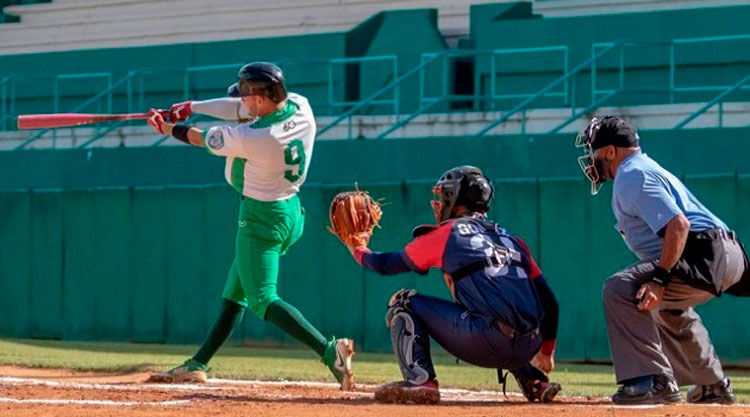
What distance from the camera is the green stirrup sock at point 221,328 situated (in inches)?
372

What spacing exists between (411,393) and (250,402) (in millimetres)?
832

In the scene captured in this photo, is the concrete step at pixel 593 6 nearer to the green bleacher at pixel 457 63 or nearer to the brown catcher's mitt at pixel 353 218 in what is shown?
the green bleacher at pixel 457 63

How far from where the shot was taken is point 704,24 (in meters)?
17.3

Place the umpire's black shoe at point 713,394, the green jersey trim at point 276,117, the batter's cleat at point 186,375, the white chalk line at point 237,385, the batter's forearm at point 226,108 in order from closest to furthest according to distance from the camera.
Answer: the umpire's black shoe at point 713,394 → the white chalk line at point 237,385 → the green jersey trim at point 276,117 → the batter's cleat at point 186,375 → the batter's forearm at point 226,108

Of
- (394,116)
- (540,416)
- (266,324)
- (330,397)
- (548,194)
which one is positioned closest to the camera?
(540,416)

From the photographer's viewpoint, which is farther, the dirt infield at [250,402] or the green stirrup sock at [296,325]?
the green stirrup sock at [296,325]

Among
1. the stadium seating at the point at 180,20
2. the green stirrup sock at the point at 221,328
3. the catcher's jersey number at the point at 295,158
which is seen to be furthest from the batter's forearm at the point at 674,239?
the stadium seating at the point at 180,20

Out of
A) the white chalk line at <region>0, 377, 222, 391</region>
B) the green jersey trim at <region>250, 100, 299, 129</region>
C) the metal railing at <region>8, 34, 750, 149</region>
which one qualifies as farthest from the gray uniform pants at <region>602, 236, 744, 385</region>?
the metal railing at <region>8, 34, 750, 149</region>

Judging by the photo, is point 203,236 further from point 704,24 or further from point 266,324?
point 704,24

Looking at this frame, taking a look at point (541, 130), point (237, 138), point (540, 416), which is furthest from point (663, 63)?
point (540, 416)

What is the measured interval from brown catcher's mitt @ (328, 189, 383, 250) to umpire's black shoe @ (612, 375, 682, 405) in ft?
5.07

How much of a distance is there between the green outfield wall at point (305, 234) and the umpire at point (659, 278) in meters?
5.01

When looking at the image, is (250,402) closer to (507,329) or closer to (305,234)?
(507,329)

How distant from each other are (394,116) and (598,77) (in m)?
2.53
